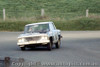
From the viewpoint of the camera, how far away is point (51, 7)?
59344mm

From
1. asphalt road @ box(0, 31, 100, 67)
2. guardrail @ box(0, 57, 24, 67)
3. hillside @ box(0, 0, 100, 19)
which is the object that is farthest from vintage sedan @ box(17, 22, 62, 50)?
hillside @ box(0, 0, 100, 19)

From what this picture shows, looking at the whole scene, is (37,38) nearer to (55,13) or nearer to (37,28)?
(37,28)

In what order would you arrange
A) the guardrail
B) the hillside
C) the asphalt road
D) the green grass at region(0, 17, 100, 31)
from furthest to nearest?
1. the hillside
2. the green grass at region(0, 17, 100, 31)
3. the asphalt road
4. the guardrail

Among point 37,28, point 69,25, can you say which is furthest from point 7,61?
point 69,25

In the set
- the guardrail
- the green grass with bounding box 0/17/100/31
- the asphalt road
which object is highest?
the guardrail

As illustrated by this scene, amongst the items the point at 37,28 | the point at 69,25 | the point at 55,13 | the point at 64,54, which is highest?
the point at 37,28

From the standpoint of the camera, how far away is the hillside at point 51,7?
54094 millimetres

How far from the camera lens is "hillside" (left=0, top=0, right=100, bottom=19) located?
2130 inches

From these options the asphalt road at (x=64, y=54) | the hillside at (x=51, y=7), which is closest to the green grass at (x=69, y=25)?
the hillside at (x=51, y=7)

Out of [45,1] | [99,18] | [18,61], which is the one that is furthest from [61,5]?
[18,61]

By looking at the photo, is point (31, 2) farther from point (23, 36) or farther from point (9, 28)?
point (23, 36)

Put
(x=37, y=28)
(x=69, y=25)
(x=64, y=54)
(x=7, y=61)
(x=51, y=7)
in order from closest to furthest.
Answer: (x=7, y=61) < (x=64, y=54) < (x=37, y=28) < (x=69, y=25) < (x=51, y=7)

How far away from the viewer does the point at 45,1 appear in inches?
2494

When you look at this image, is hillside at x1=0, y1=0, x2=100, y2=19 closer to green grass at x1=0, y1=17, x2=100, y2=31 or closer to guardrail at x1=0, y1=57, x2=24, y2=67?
green grass at x1=0, y1=17, x2=100, y2=31
